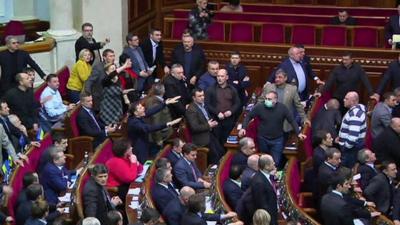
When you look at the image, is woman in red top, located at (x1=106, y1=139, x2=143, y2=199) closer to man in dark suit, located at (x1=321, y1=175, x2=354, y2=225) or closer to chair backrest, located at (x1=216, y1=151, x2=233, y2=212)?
chair backrest, located at (x1=216, y1=151, x2=233, y2=212)

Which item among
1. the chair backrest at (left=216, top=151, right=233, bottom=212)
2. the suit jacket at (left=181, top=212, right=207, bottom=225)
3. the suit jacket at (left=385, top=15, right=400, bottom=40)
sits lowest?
the chair backrest at (left=216, top=151, right=233, bottom=212)

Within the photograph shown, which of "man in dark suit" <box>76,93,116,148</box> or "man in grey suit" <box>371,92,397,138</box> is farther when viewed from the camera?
"man in grey suit" <box>371,92,397,138</box>

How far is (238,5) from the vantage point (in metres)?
13.5

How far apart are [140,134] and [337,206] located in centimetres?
253

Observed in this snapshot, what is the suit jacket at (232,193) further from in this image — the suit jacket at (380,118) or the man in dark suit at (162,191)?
the suit jacket at (380,118)

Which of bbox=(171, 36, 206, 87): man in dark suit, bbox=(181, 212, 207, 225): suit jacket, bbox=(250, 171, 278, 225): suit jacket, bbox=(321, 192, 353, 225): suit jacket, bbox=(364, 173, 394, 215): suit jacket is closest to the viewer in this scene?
bbox=(181, 212, 207, 225): suit jacket

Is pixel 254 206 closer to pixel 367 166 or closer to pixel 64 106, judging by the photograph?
pixel 367 166

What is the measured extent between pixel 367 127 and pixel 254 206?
274 centimetres

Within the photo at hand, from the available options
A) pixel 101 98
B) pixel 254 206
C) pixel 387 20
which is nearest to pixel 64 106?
A: pixel 101 98

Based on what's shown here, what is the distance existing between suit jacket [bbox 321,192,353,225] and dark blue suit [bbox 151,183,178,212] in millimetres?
1247

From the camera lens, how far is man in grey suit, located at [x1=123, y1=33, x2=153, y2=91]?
1103cm

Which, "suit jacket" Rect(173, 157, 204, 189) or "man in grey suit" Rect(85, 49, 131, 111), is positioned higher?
"man in grey suit" Rect(85, 49, 131, 111)

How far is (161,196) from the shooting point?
7.79 m

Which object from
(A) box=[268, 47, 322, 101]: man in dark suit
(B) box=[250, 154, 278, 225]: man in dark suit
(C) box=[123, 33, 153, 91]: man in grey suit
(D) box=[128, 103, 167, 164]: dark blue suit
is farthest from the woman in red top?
(A) box=[268, 47, 322, 101]: man in dark suit
